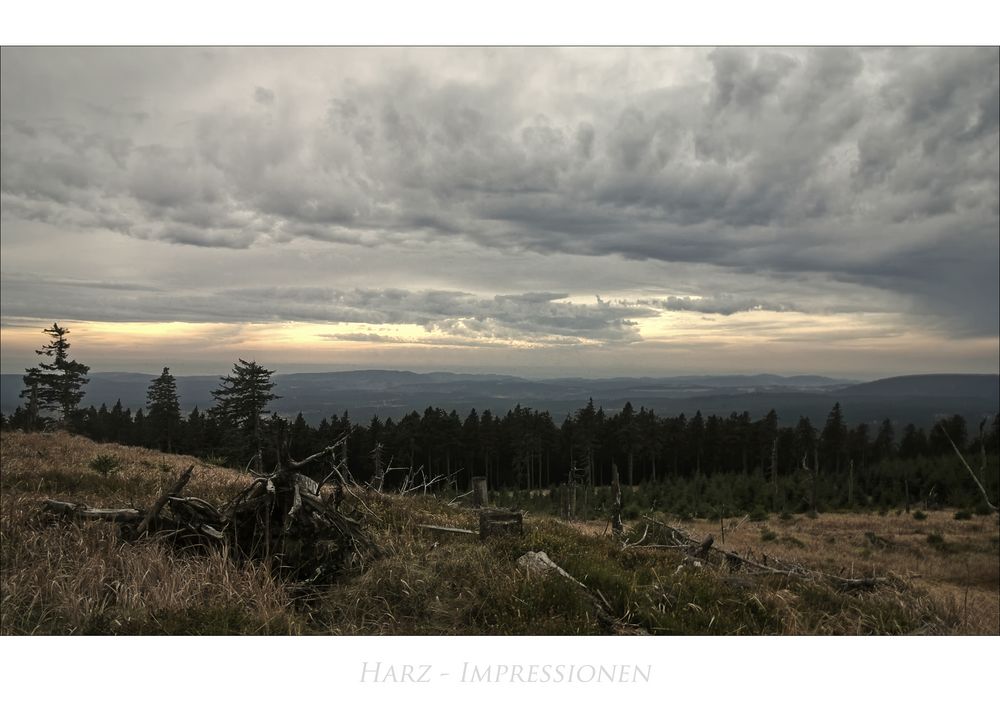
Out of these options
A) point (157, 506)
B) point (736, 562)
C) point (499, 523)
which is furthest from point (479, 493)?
point (157, 506)

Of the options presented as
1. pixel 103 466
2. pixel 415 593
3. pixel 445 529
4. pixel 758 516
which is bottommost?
pixel 758 516

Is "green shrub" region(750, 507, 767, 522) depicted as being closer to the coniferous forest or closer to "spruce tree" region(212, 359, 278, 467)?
the coniferous forest

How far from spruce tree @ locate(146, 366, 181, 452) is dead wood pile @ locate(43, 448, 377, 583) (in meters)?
12.6

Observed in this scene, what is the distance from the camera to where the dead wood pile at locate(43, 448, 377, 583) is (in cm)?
733

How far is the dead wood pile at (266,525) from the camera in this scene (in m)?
7.33

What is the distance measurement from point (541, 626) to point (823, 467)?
81070 millimetres

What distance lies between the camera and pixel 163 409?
27625 mm

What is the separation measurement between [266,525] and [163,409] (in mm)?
24468

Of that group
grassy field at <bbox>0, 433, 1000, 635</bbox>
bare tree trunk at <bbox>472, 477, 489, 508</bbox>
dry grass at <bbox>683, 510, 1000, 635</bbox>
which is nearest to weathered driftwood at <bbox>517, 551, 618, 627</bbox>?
grassy field at <bbox>0, 433, 1000, 635</bbox>

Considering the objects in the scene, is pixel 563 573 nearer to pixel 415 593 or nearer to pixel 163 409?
pixel 415 593

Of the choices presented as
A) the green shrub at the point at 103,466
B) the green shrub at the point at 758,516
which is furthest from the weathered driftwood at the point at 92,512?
the green shrub at the point at 758,516

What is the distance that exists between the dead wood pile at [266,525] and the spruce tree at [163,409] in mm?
12562

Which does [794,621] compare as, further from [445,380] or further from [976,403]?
[976,403]
